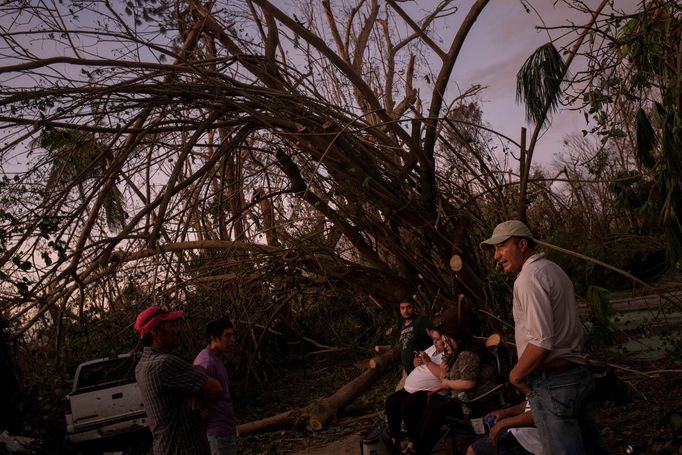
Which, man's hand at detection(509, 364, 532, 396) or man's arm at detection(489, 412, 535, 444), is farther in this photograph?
man's arm at detection(489, 412, 535, 444)

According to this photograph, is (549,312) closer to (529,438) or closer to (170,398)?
(529,438)

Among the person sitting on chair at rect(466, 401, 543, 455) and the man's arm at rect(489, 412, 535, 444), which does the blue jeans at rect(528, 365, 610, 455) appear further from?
the man's arm at rect(489, 412, 535, 444)

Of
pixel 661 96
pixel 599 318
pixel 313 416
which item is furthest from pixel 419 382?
pixel 661 96

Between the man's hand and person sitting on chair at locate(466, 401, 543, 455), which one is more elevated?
the man's hand

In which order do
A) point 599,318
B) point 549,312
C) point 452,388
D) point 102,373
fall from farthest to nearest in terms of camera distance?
1. point 102,373
2. point 599,318
3. point 452,388
4. point 549,312

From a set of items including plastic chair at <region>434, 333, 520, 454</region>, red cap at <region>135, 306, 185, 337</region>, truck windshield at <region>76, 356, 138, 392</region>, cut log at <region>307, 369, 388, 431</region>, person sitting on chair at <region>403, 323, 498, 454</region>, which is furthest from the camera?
truck windshield at <region>76, 356, 138, 392</region>

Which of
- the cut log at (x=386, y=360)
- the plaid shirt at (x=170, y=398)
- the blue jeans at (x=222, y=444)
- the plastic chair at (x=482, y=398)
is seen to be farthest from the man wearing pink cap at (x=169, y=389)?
the cut log at (x=386, y=360)

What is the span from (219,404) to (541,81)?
4235 mm

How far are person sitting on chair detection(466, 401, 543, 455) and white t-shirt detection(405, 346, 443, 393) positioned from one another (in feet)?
6.04

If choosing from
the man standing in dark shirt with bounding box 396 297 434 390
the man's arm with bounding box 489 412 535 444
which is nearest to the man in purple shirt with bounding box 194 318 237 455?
the man's arm with bounding box 489 412 535 444

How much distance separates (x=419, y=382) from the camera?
602 centimetres

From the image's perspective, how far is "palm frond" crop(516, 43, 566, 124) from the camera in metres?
6.40

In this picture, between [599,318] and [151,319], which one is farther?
[599,318]

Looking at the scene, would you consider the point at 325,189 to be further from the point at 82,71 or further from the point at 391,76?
the point at 391,76
